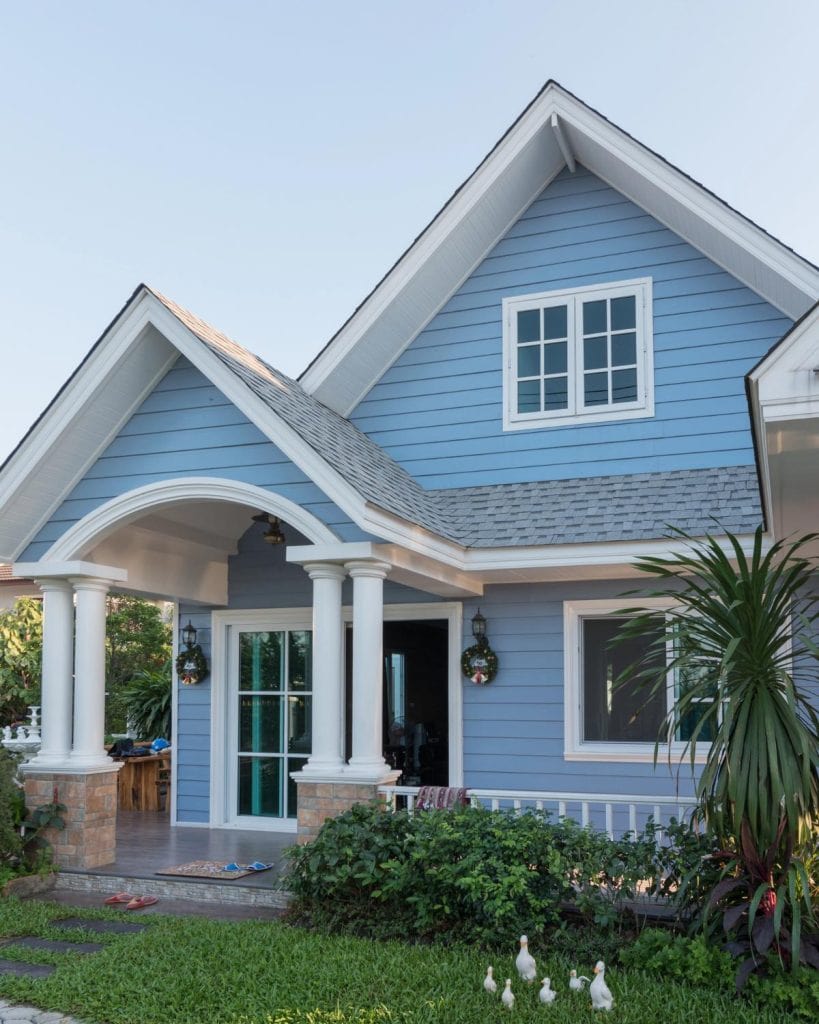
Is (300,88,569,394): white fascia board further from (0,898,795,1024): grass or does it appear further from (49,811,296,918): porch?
(0,898,795,1024): grass

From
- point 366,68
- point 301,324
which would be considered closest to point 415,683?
point 366,68

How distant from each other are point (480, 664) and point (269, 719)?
2517 millimetres

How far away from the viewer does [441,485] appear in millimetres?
10008

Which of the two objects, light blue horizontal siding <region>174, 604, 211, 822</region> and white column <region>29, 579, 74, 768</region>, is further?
light blue horizontal siding <region>174, 604, 211, 822</region>

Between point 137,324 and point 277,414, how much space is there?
144 cm

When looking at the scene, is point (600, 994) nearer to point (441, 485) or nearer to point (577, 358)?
point (441, 485)

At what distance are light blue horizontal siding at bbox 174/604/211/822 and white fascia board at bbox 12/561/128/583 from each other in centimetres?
216

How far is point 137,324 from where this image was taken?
808cm

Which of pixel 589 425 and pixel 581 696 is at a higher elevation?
pixel 589 425

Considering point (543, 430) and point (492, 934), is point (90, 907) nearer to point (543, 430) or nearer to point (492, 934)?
point (492, 934)

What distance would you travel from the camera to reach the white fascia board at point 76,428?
8.08 metres

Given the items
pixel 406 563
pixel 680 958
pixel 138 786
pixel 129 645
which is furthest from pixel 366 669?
pixel 129 645

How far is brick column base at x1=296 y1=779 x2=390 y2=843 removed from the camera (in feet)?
24.3

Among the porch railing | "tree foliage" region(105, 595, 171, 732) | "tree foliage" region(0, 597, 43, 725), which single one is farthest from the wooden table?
"tree foliage" region(105, 595, 171, 732)
